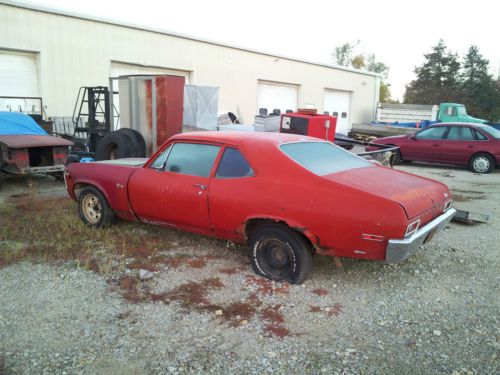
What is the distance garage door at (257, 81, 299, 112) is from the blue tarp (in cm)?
1261

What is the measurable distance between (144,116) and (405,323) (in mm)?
7815

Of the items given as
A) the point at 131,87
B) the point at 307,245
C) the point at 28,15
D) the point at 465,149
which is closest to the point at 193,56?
the point at 28,15

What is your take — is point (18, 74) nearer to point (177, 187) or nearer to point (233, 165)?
point (177, 187)

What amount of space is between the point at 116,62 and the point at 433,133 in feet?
34.7

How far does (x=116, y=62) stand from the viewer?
15141mm

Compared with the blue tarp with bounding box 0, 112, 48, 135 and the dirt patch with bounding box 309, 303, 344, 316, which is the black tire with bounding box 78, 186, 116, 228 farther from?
the blue tarp with bounding box 0, 112, 48, 135

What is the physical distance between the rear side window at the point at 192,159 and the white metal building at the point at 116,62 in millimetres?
10103

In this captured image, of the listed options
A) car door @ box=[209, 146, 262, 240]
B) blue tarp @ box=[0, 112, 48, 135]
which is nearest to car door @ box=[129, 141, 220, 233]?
car door @ box=[209, 146, 262, 240]

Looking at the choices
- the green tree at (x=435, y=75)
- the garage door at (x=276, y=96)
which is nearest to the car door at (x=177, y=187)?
the garage door at (x=276, y=96)

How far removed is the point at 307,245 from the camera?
4.05m

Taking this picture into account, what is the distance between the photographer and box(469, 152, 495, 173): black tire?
12109mm

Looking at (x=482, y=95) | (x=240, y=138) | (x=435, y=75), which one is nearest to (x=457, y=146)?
(x=240, y=138)

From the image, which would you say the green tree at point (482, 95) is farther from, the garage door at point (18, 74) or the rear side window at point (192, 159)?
the rear side window at point (192, 159)

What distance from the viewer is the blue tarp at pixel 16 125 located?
9172 millimetres
